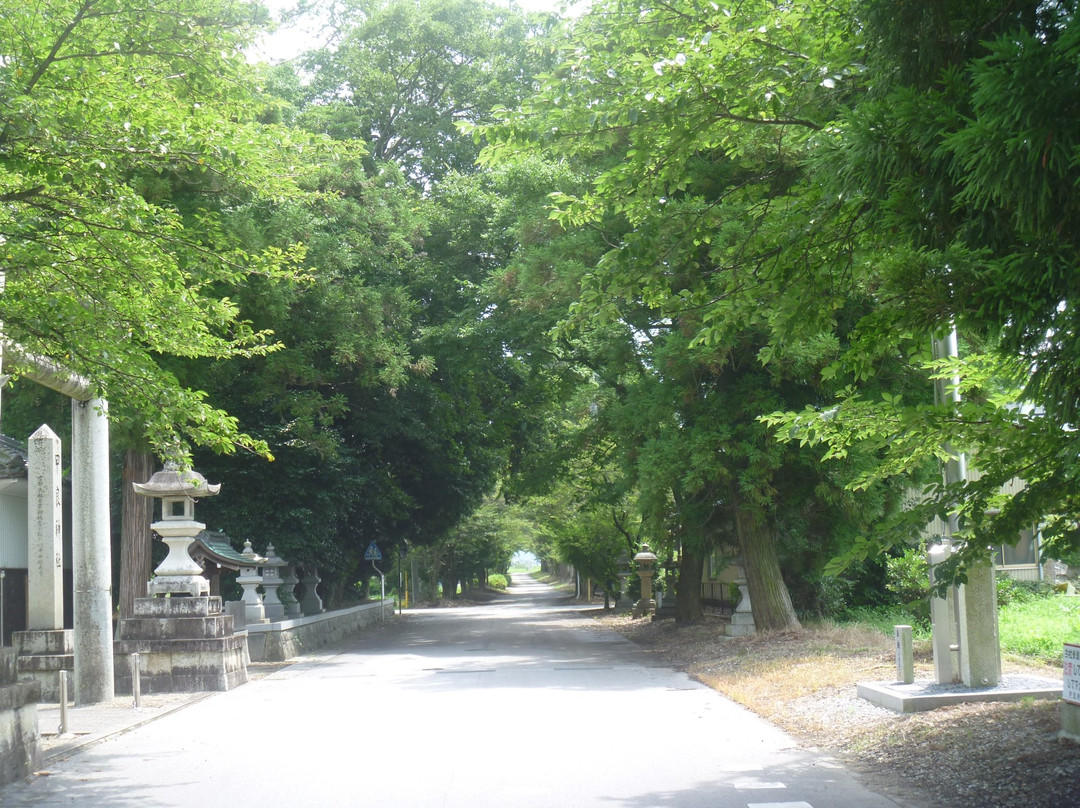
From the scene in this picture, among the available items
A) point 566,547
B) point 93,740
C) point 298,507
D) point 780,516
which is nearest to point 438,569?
point 566,547

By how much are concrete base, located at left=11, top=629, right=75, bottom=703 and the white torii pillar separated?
364 millimetres

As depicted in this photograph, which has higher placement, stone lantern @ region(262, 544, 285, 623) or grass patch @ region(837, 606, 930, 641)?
stone lantern @ region(262, 544, 285, 623)

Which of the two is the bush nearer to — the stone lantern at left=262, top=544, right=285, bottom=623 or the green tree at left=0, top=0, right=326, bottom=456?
the stone lantern at left=262, top=544, right=285, bottom=623

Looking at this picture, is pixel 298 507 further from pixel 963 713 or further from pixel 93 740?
pixel 963 713

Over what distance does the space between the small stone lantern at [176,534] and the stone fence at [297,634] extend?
4348 mm

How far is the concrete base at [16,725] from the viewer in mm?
8609

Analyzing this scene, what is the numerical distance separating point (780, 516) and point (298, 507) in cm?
1220

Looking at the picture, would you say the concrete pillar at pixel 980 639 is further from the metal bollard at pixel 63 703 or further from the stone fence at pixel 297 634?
the stone fence at pixel 297 634

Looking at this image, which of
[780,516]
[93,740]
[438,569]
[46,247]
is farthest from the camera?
[438,569]

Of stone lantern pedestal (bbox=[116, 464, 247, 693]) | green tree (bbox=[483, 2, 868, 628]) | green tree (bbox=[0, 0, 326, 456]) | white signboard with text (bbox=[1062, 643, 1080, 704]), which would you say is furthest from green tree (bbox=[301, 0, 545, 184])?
white signboard with text (bbox=[1062, 643, 1080, 704])

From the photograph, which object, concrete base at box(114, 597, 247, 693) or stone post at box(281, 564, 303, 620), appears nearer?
concrete base at box(114, 597, 247, 693)

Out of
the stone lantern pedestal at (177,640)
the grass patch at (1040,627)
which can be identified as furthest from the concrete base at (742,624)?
the stone lantern pedestal at (177,640)

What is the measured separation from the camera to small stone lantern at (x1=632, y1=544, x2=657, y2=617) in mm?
33719

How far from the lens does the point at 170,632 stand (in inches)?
616
